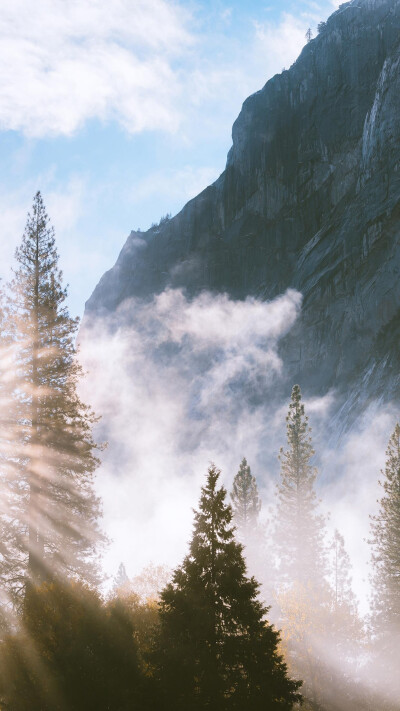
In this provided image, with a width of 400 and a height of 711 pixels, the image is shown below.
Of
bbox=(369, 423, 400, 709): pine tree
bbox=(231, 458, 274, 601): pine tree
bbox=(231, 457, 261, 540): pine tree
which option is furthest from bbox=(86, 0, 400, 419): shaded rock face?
bbox=(369, 423, 400, 709): pine tree

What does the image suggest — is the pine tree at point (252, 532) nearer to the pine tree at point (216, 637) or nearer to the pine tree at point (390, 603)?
the pine tree at point (390, 603)

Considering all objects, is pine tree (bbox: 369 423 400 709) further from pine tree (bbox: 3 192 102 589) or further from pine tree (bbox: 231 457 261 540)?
pine tree (bbox: 3 192 102 589)

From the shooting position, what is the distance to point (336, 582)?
42.1 metres

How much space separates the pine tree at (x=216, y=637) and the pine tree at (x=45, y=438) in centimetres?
508

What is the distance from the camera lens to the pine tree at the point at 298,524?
3816 centimetres

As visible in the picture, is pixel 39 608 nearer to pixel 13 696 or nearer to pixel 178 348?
pixel 13 696

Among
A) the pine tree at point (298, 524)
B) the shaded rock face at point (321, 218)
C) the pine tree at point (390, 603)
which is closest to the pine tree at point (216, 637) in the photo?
the pine tree at point (390, 603)

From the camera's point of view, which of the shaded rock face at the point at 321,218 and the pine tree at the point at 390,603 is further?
the shaded rock face at the point at 321,218

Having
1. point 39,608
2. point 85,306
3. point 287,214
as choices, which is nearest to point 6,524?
point 39,608

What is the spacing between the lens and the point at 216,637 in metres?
9.62

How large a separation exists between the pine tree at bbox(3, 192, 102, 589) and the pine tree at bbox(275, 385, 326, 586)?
26105 millimetres

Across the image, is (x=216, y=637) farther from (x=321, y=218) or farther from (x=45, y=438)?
(x=321, y=218)

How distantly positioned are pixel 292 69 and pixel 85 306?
112 meters

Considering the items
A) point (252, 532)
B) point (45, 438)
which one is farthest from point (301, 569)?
point (45, 438)
